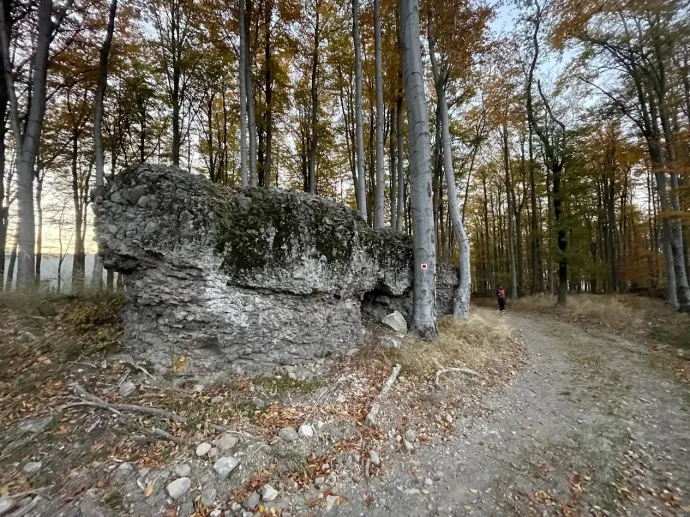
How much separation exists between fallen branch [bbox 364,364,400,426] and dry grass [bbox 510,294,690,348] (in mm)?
7389

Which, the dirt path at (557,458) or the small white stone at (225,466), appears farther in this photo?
the small white stone at (225,466)

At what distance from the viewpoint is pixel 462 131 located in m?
14.7

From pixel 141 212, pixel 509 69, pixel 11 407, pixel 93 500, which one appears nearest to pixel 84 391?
pixel 11 407

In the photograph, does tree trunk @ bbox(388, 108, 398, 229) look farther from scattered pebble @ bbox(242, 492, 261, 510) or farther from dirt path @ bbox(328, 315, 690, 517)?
scattered pebble @ bbox(242, 492, 261, 510)

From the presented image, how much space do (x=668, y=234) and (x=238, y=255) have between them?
50.1 feet

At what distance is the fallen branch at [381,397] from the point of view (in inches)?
133

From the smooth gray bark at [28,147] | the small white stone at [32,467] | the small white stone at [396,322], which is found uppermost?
the smooth gray bark at [28,147]

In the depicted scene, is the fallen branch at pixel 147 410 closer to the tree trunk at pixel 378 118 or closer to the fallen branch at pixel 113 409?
the fallen branch at pixel 113 409

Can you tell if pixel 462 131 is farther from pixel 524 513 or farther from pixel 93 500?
pixel 93 500

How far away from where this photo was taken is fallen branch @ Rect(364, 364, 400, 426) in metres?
3.38

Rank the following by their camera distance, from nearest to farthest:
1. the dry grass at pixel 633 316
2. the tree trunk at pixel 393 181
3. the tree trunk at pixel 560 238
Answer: the dry grass at pixel 633 316, the tree trunk at pixel 393 181, the tree trunk at pixel 560 238

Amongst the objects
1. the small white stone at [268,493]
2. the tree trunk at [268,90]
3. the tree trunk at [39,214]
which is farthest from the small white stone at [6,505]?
the tree trunk at [39,214]

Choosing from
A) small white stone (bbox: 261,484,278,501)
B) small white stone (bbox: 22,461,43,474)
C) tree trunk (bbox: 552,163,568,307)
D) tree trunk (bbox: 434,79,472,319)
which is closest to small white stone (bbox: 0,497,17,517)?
small white stone (bbox: 22,461,43,474)

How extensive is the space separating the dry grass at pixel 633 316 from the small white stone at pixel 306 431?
8878 millimetres
